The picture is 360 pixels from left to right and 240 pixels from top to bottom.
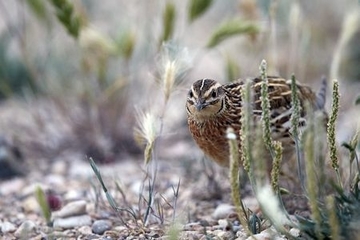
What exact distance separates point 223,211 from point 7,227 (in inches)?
41.7

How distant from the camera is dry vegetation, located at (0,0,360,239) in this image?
360cm

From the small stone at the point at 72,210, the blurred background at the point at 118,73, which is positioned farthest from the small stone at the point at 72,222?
the blurred background at the point at 118,73

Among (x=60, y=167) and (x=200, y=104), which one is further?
(x=60, y=167)

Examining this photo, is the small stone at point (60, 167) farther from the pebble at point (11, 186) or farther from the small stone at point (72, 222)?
the small stone at point (72, 222)

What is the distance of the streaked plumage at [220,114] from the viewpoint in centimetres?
383

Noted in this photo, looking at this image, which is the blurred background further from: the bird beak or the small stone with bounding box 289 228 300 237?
the small stone with bounding box 289 228 300 237

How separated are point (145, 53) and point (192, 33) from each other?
265cm

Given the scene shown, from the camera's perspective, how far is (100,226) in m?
3.90

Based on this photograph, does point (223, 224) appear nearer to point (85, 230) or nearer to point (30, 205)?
point (85, 230)

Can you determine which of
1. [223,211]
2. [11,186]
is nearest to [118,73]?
[11,186]

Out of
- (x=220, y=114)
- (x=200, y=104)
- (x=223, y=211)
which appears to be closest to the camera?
(x=200, y=104)

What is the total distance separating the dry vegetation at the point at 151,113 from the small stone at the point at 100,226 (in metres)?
0.07

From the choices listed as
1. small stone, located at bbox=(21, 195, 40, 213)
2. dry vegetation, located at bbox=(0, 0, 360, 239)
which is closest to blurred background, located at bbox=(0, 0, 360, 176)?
dry vegetation, located at bbox=(0, 0, 360, 239)

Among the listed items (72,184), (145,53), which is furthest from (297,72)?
(72,184)
